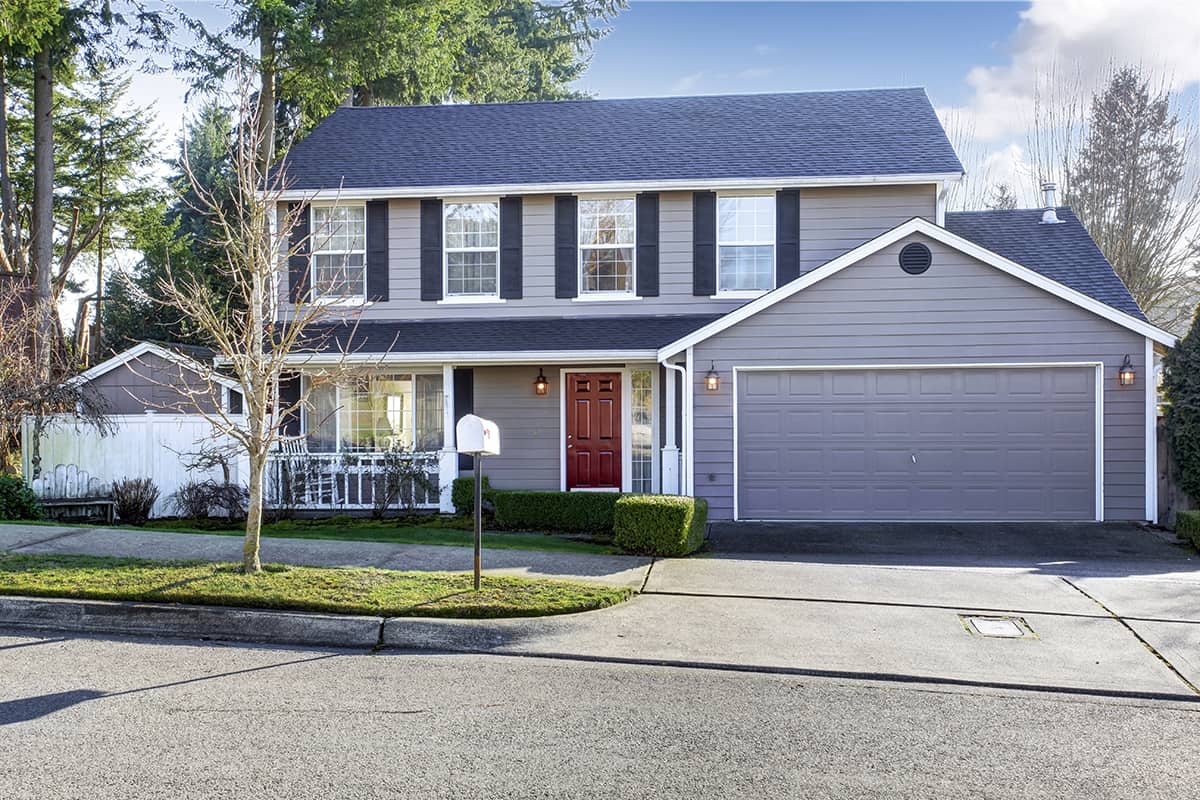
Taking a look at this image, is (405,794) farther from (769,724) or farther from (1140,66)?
(1140,66)

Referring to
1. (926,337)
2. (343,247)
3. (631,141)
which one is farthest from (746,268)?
(343,247)

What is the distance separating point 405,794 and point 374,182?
12.6m

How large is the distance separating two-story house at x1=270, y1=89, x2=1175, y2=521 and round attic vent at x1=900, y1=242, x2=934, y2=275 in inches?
2.6

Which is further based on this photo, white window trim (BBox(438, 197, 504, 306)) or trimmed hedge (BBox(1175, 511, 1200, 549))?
white window trim (BBox(438, 197, 504, 306))

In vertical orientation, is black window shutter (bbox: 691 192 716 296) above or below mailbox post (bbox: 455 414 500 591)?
above

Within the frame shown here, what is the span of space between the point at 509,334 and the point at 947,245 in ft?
21.4

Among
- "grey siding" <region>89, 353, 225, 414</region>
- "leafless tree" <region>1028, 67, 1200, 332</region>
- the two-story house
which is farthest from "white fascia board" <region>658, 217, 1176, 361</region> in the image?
"leafless tree" <region>1028, 67, 1200, 332</region>

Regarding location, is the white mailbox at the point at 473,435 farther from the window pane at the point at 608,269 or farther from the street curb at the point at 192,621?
the window pane at the point at 608,269

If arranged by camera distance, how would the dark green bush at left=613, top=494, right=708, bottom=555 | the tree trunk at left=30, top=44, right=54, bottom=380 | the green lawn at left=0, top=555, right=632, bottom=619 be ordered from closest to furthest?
the green lawn at left=0, top=555, right=632, bottom=619 < the dark green bush at left=613, top=494, right=708, bottom=555 < the tree trunk at left=30, top=44, right=54, bottom=380

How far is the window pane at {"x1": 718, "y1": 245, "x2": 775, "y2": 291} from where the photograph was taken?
14250mm

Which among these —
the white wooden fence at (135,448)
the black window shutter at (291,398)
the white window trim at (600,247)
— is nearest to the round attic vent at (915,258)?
the white window trim at (600,247)

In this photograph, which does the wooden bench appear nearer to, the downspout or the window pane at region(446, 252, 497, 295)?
the window pane at region(446, 252, 497, 295)

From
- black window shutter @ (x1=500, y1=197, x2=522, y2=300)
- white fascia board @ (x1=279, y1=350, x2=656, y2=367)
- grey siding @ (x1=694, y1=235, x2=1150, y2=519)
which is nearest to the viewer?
grey siding @ (x1=694, y1=235, x2=1150, y2=519)

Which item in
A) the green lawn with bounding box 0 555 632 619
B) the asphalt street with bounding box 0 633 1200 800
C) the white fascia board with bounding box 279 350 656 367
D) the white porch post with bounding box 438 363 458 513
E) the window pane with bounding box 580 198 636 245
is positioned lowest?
the asphalt street with bounding box 0 633 1200 800
